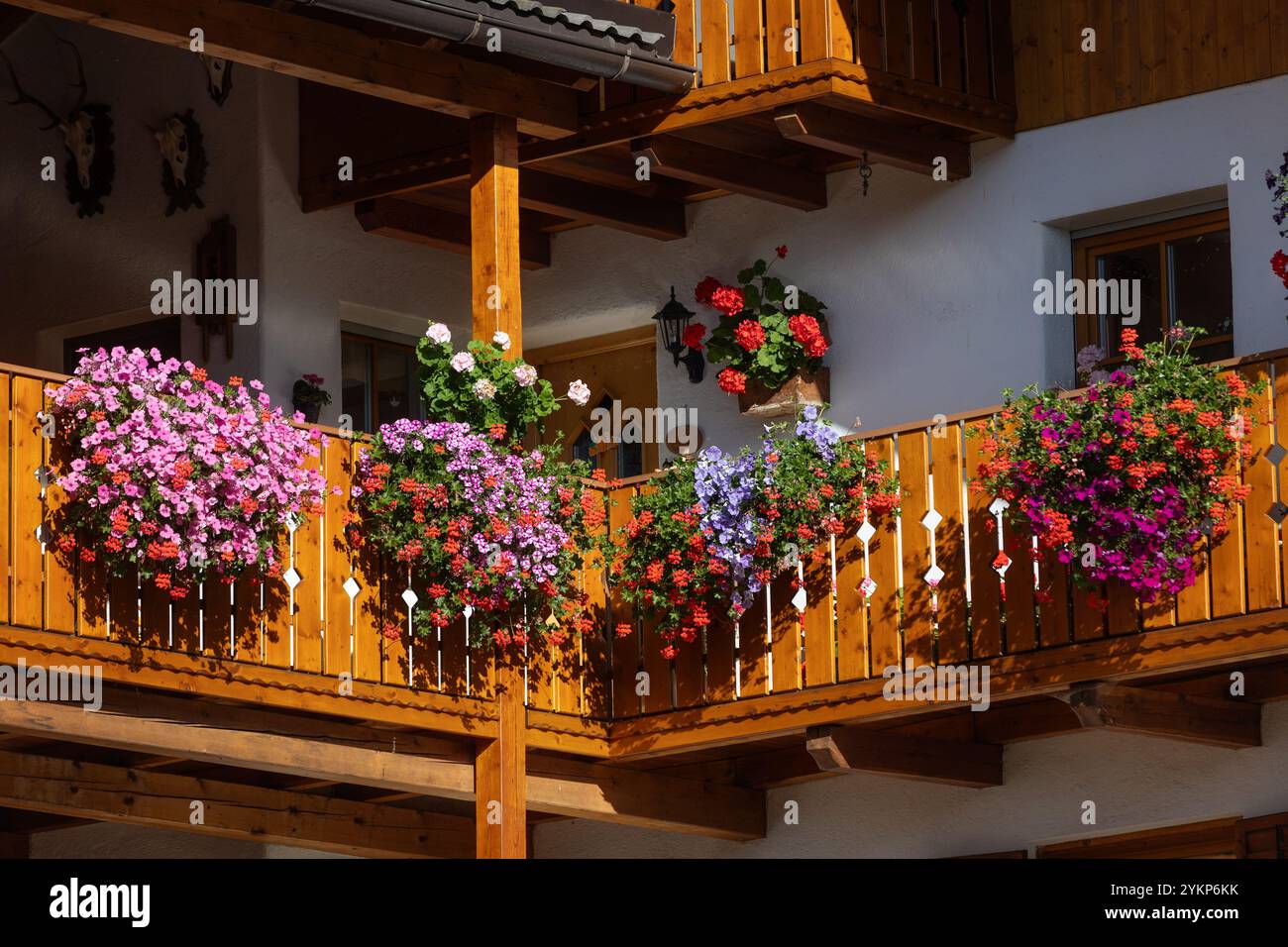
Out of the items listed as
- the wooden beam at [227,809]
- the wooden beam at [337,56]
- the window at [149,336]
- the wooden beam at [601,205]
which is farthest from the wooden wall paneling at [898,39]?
the wooden beam at [227,809]

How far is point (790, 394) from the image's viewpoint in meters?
15.5

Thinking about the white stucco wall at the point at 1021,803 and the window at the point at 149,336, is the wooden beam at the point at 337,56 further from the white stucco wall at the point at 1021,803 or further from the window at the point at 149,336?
the white stucco wall at the point at 1021,803

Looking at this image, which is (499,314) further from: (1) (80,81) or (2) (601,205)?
(1) (80,81)

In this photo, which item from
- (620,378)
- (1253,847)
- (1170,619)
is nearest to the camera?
(1170,619)

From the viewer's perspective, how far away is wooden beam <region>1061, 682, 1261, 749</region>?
12.8m

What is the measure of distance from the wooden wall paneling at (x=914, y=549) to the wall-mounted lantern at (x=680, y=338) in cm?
293

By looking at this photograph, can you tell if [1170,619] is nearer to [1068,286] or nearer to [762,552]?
[762,552]

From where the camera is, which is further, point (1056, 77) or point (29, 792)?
point (1056, 77)

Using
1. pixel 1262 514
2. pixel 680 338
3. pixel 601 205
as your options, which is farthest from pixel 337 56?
pixel 1262 514

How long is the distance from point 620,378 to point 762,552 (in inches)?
144

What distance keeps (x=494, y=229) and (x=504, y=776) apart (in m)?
2.65

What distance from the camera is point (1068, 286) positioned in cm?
1494
